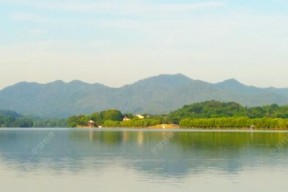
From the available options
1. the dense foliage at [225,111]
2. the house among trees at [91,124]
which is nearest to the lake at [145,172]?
the dense foliage at [225,111]

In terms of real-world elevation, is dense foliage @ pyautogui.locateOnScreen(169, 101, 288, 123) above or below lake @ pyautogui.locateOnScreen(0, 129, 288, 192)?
above

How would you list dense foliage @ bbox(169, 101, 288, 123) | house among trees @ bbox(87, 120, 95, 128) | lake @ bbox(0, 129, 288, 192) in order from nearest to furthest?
1. lake @ bbox(0, 129, 288, 192)
2. dense foliage @ bbox(169, 101, 288, 123)
3. house among trees @ bbox(87, 120, 95, 128)

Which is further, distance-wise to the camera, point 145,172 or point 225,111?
point 225,111

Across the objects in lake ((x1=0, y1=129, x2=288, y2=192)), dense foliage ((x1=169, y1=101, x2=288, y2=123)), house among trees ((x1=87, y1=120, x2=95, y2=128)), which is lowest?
lake ((x1=0, y1=129, x2=288, y2=192))

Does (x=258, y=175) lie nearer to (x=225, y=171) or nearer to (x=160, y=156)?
(x=225, y=171)

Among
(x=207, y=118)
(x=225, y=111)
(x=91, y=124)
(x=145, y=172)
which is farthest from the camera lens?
(x=91, y=124)

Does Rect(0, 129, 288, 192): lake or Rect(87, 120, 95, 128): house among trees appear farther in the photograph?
Rect(87, 120, 95, 128): house among trees

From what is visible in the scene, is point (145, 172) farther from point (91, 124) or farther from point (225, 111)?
point (91, 124)

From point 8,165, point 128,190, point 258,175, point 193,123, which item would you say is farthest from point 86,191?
point 193,123

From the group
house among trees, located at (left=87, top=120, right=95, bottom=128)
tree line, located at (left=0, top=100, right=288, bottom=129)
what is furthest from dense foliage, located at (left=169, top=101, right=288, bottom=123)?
house among trees, located at (left=87, top=120, right=95, bottom=128)

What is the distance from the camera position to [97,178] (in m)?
27.5

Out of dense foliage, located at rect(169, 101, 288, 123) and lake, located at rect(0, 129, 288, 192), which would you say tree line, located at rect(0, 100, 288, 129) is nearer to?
dense foliage, located at rect(169, 101, 288, 123)

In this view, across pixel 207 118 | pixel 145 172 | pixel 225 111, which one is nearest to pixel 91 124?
pixel 225 111

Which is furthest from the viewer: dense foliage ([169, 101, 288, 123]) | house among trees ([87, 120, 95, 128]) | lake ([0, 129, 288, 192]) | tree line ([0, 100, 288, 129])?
house among trees ([87, 120, 95, 128])
